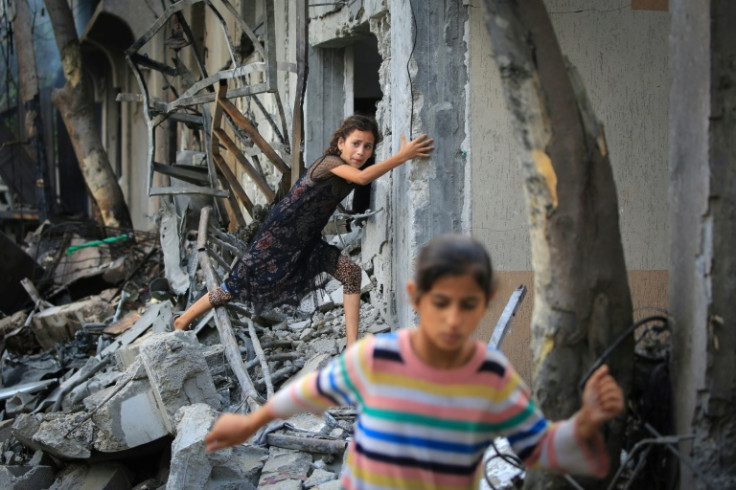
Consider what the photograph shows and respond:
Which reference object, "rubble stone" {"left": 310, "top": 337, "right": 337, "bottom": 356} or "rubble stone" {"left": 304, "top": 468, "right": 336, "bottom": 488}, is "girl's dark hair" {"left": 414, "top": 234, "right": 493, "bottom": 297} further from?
"rubble stone" {"left": 310, "top": 337, "right": 337, "bottom": 356}

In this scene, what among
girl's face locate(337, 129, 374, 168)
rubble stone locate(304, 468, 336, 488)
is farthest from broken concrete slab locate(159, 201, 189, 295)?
rubble stone locate(304, 468, 336, 488)

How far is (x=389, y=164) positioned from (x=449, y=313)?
2.77 meters

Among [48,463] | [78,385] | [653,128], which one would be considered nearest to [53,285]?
[78,385]

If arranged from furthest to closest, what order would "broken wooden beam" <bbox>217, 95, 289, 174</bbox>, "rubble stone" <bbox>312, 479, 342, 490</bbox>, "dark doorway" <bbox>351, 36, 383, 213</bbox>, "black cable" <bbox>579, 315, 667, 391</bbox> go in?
"dark doorway" <bbox>351, 36, 383, 213</bbox>
"broken wooden beam" <bbox>217, 95, 289, 174</bbox>
"rubble stone" <bbox>312, 479, 342, 490</bbox>
"black cable" <bbox>579, 315, 667, 391</bbox>

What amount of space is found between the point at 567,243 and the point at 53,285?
9.65m

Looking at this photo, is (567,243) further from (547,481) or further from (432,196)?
(432,196)

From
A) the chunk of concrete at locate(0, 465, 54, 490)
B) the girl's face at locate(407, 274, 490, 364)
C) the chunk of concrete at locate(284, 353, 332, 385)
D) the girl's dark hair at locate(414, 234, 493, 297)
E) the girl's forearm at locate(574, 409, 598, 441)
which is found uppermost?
the girl's dark hair at locate(414, 234, 493, 297)

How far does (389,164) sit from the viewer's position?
4504 mm

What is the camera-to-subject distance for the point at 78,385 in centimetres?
593

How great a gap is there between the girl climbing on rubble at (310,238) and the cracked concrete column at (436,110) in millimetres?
136

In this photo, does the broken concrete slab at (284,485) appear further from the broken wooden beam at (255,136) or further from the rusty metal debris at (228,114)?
the broken wooden beam at (255,136)

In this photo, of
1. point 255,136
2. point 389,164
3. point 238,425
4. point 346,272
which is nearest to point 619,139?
point 389,164

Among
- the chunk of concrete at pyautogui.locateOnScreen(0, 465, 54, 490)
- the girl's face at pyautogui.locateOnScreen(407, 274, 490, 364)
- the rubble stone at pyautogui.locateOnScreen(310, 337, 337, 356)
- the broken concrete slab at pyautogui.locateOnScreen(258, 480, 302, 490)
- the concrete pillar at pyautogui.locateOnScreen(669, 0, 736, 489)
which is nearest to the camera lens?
the girl's face at pyautogui.locateOnScreen(407, 274, 490, 364)

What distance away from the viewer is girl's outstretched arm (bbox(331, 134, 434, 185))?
14.9 ft
